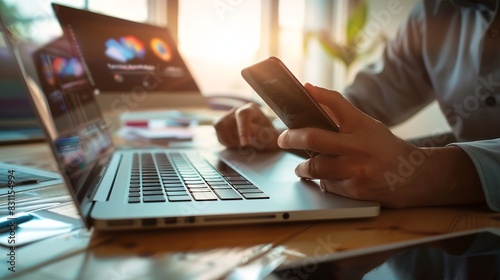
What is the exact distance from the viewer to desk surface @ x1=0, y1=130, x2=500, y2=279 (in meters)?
0.33

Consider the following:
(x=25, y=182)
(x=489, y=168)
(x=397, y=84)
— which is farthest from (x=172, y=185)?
(x=397, y=84)

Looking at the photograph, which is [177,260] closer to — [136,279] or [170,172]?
[136,279]

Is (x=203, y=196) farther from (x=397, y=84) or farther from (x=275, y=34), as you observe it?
(x=275, y=34)

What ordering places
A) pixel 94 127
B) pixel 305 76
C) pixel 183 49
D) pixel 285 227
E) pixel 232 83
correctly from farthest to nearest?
pixel 305 76 < pixel 232 83 < pixel 183 49 < pixel 94 127 < pixel 285 227

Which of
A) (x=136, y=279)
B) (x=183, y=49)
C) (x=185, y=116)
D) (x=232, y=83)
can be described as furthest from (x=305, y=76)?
(x=136, y=279)

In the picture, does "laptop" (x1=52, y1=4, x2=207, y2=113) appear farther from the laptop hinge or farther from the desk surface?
the desk surface

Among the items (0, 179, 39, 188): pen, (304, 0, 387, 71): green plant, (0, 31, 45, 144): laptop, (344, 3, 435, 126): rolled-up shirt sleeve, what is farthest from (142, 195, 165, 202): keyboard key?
(304, 0, 387, 71): green plant

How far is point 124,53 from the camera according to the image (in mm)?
1193

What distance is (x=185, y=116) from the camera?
5.41ft

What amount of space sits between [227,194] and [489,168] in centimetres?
33

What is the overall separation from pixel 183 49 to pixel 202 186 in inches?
72.9

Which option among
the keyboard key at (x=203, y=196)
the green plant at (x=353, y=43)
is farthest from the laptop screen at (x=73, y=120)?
the green plant at (x=353, y=43)

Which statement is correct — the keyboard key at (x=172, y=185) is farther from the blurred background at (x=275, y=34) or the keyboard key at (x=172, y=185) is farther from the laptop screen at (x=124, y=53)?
the blurred background at (x=275, y=34)

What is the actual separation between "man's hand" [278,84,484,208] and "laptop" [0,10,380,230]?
0.03 m
